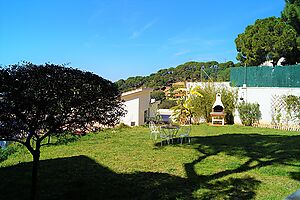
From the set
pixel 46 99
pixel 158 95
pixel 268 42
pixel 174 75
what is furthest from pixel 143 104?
pixel 174 75

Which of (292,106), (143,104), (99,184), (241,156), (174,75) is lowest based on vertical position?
(99,184)

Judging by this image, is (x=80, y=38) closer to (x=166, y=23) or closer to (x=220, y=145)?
(x=166, y=23)

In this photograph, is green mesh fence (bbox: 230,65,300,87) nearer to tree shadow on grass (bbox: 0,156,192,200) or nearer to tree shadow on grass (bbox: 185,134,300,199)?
tree shadow on grass (bbox: 185,134,300,199)

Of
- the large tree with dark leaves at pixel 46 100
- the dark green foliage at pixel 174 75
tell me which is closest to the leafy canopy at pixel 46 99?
the large tree with dark leaves at pixel 46 100

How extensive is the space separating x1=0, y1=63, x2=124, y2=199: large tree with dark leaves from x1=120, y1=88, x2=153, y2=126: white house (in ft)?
40.6

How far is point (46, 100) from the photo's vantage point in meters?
3.85

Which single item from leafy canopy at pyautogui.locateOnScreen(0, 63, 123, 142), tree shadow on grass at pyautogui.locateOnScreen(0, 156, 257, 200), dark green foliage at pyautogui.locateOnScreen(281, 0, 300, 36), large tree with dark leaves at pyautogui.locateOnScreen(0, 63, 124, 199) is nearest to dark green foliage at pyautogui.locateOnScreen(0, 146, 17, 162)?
tree shadow on grass at pyautogui.locateOnScreen(0, 156, 257, 200)

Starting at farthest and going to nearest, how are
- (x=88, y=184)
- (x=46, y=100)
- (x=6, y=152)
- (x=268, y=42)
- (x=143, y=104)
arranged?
1. (x=268, y=42)
2. (x=143, y=104)
3. (x=6, y=152)
4. (x=88, y=184)
5. (x=46, y=100)

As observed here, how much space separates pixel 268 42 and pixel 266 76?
8129mm

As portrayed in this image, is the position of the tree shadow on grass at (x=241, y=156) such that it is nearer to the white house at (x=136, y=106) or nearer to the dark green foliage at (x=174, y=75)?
the white house at (x=136, y=106)

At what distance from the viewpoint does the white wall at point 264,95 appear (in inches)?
645

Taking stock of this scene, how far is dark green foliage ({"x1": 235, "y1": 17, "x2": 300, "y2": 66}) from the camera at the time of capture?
2269 cm

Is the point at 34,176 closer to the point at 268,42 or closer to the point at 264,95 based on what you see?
the point at 264,95

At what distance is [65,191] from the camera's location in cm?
521
